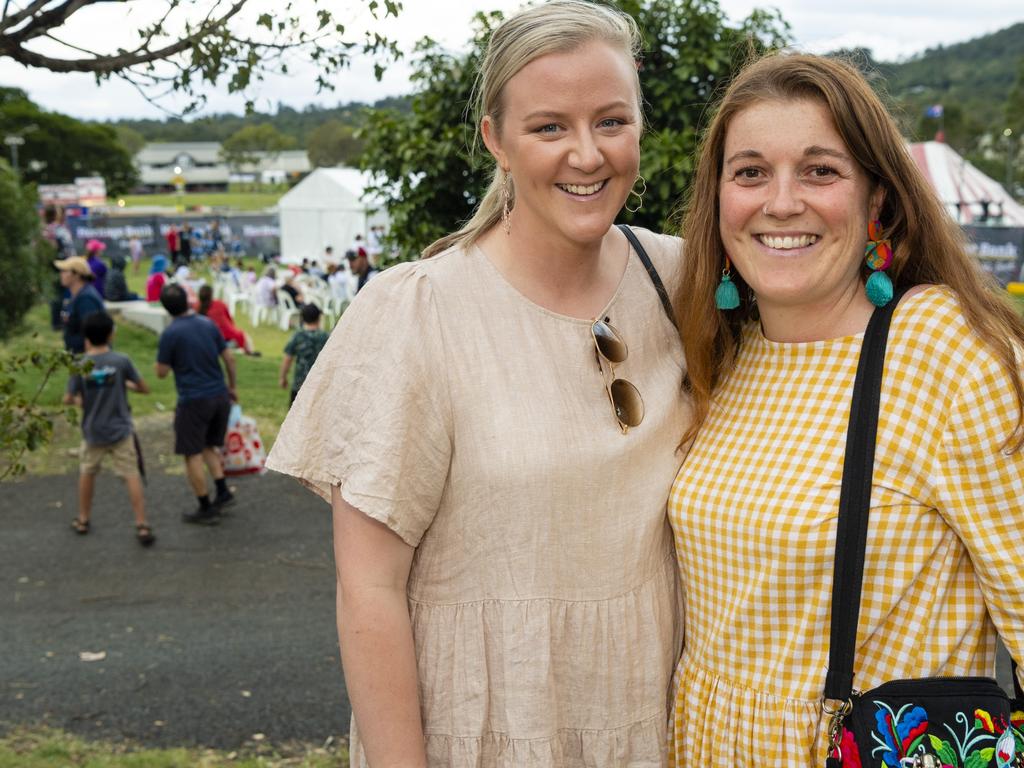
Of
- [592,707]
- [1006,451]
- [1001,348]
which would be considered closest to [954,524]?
[1006,451]

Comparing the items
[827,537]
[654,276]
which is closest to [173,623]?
[654,276]

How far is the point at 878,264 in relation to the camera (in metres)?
2.03

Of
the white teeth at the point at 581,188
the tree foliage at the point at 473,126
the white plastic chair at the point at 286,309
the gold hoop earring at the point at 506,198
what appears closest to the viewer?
the white teeth at the point at 581,188

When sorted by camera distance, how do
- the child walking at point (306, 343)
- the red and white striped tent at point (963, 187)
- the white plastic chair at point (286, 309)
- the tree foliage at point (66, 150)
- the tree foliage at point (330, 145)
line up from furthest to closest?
the tree foliage at point (330, 145), the tree foliage at point (66, 150), the red and white striped tent at point (963, 187), the white plastic chair at point (286, 309), the child walking at point (306, 343)

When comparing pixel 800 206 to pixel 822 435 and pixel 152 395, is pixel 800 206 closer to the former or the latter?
pixel 822 435

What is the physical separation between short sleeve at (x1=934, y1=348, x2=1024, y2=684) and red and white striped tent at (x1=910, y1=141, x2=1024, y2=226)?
22453 mm

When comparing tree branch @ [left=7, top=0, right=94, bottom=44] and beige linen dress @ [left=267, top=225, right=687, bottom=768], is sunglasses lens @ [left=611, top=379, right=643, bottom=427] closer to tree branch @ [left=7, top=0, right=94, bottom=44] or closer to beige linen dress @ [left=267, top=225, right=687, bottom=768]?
beige linen dress @ [left=267, top=225, right=687, bottom=768]

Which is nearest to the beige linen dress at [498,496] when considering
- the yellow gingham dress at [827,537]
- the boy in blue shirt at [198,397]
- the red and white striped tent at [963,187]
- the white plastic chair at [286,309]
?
the yellow gingham dress at [827,537]

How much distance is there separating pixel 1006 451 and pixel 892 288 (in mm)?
408

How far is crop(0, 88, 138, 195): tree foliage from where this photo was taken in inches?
2640

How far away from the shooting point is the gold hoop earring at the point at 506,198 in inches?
83.2

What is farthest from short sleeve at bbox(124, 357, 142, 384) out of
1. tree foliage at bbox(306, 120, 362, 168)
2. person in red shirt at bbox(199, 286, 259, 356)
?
tree foliage at bbox(306, 120, 362, 168)

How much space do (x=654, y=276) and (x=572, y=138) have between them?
504mm

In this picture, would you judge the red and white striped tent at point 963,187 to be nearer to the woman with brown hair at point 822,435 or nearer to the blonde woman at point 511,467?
the woman with brown hair at point 822,435
